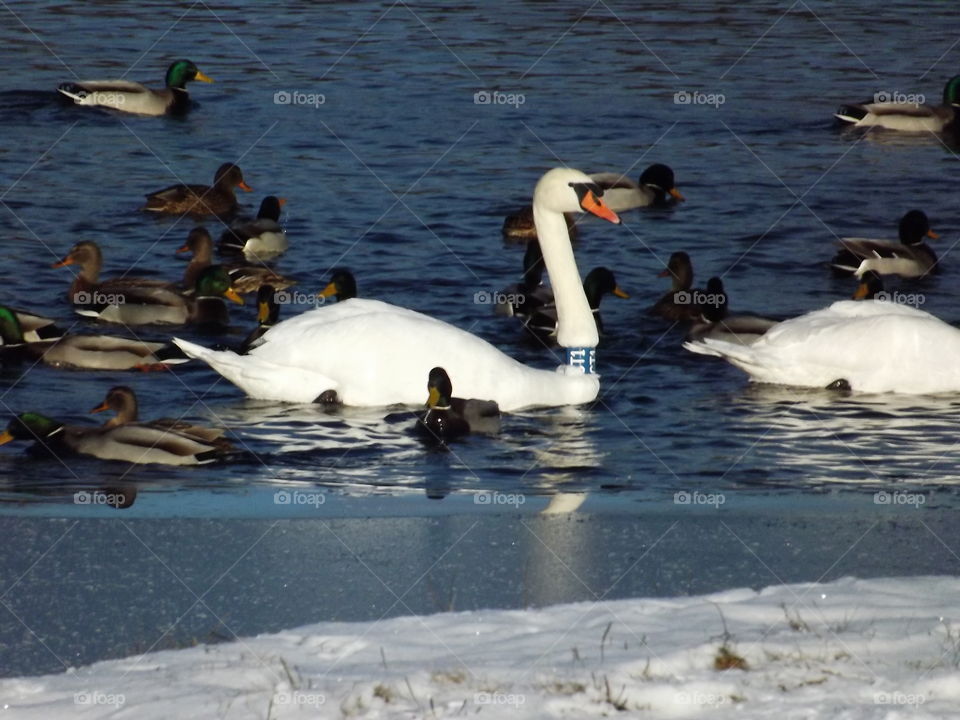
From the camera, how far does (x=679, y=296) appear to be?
13008mm

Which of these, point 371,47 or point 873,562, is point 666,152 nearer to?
point 371,47

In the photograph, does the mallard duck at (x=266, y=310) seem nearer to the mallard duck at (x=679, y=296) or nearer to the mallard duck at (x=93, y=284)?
the mallard duck at (x=93, y=284)

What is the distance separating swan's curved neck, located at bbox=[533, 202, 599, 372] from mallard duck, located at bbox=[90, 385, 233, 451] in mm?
2294

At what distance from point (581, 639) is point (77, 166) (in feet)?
42.7

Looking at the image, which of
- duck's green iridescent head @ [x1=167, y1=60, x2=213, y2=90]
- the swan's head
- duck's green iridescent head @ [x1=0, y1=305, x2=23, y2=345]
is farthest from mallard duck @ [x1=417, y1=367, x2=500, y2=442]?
duck's green iridescent head @ [x1=167, y1=60, x2=213, y2=90]

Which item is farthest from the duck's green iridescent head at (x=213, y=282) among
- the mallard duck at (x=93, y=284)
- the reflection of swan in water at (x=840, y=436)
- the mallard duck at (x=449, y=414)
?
the reflection of swan in water at (x=840, y=436)

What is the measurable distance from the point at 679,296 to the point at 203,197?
5.22 metres

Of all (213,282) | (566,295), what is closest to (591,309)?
(566,295)

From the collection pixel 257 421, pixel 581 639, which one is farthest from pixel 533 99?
pixel 581 639

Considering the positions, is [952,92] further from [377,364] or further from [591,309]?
[377,364]

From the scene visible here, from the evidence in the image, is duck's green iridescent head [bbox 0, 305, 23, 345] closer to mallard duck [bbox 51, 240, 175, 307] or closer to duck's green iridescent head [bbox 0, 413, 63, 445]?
mallard duck [bbox 51, 240, 175, 307]

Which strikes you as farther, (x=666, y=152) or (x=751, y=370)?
(x=666, y=152)

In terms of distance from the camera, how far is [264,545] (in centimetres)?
713

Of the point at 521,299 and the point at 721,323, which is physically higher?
the point at 521,299
